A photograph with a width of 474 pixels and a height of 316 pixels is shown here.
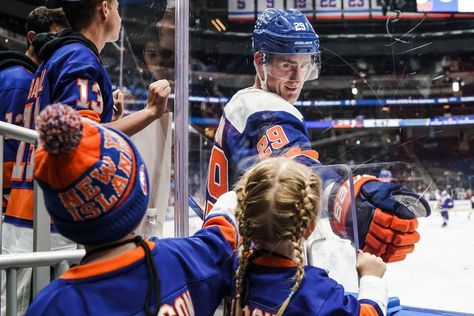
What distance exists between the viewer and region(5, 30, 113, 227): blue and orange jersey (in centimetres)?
104

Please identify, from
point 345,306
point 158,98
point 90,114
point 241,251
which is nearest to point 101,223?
point 241,251

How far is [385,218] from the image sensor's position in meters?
0.86

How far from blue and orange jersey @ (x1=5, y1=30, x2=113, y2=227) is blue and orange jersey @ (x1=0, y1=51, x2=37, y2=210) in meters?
0.07

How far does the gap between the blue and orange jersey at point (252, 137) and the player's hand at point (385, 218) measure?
118 millimetres

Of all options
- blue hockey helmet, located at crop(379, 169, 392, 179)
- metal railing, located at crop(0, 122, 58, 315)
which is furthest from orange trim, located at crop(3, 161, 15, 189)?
blue hockey helmet, located at crop(379, 169, 392, 179)

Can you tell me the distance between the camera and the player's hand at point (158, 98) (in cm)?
126

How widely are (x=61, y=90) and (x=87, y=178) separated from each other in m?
0.51

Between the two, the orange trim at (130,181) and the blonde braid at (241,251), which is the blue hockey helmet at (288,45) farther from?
the orange trim at (130,181)

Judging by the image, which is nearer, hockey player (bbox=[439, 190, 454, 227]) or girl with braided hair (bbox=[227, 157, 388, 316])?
girl with braided hair (bbox=[227, 157, 388, 316])

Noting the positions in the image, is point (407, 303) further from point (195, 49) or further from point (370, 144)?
point (195, 49)

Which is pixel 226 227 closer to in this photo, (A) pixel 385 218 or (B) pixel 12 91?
(A) pixel 385 218

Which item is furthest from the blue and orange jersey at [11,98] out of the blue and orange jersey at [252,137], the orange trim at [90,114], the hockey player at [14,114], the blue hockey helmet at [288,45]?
the blue hockey helmet at [288,45]

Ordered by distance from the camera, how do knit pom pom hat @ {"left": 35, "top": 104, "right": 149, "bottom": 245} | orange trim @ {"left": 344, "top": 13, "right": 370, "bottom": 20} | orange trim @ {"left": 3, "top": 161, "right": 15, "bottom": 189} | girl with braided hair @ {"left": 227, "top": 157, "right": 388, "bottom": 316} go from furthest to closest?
orange trim @ {"left": 3, "top": 161, "right": 15, "bottom": 189} < orange trim @ {"left": 344, "top": 13, "right": 370, "bottom": 20} < girl with braided hair @ {"left": 227, "top": 157, "right": 388, "bottom": 316} < knit pom pom hat @ {"left": 35, "top": 104, "right": 149, "bottom": 245}

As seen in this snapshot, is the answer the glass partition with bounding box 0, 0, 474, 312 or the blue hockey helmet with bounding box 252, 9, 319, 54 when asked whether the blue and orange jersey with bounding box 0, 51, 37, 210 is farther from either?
the blue hockey helmet with bounding box 252, 9, 319, 54
